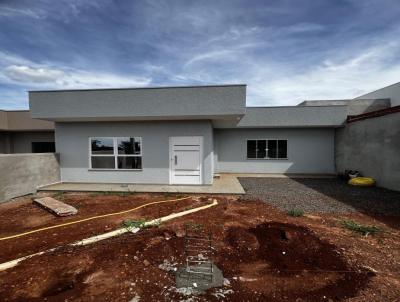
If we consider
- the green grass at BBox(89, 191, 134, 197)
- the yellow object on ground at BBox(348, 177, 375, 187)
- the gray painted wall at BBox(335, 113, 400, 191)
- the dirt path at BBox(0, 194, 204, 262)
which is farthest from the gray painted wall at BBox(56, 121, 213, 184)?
the gray painted wall at BBox(335, 113, 400, 191)

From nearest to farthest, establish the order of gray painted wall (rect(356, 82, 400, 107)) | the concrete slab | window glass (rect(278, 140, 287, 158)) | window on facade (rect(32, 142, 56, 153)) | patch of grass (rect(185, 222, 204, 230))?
patch of grass (rect(185, 222, 204, 230)) → the concrete slab → window glass (rect(278, 140, 287, 158)) → window on facade (rect(32, 142, 56, 153)) → gray painted wall (rect(356, 82, 400, 107))

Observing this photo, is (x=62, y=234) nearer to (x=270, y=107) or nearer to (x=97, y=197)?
(x=97, y=197)

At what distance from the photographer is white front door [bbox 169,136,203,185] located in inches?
378

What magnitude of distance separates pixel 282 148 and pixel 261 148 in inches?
53.1

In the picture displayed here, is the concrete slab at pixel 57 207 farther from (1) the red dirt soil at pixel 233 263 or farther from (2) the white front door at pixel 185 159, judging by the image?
(2) the white front door at pixel 185 159

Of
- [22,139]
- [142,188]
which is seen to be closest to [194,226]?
[142,188]

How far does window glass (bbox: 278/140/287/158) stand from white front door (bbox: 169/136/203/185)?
726 cm

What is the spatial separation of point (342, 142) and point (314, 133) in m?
1.69

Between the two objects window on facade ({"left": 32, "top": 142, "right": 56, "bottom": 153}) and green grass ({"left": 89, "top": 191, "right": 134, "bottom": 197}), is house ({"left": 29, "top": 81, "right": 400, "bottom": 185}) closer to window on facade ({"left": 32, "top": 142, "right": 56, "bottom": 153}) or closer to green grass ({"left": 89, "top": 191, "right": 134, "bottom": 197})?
green grass ({"left": 89, "top": 191, "right": 134, "bottom": 197})

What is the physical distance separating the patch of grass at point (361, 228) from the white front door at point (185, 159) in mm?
5654

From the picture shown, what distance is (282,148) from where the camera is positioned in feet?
48.1

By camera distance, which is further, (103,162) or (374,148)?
(374,148)

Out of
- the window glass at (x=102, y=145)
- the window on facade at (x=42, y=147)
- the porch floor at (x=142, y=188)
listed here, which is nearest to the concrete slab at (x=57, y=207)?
the porch floor at (x=142, y=188)

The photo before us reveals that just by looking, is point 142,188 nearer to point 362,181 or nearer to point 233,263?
point 233,263
